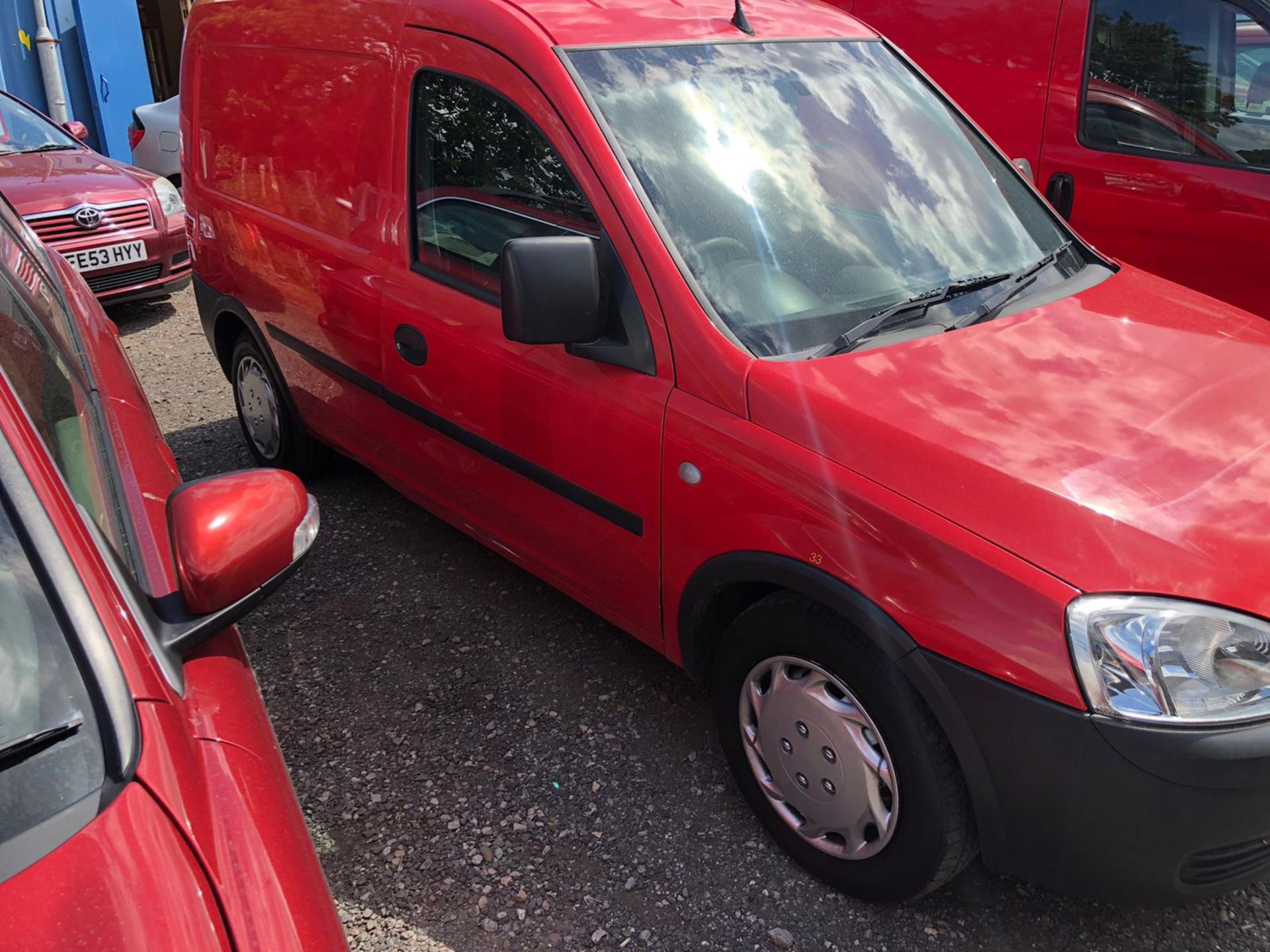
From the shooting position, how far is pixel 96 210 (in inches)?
263

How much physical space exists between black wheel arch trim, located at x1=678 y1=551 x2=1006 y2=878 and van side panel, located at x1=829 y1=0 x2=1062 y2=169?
3101 millimetres

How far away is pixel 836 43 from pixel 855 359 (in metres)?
1.27

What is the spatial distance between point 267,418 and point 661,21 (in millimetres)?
2364

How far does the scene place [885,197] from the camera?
2824 millimetres

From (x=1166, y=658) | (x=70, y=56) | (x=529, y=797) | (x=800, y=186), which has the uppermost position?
(x=70, y=56)

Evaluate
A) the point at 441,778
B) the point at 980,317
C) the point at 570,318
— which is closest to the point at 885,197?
the point at 980,317

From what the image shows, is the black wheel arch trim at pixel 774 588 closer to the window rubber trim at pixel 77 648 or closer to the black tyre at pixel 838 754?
the black tyre at pixel 838 754

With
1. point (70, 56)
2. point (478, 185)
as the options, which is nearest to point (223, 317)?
point (478, 185)

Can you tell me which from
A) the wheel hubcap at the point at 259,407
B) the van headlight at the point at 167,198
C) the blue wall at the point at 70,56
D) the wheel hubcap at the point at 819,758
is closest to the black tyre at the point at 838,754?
the wheel hubcap at the point at 819,758

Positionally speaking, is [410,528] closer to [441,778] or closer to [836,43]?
[441,778]

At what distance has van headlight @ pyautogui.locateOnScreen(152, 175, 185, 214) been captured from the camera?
23.3 feet

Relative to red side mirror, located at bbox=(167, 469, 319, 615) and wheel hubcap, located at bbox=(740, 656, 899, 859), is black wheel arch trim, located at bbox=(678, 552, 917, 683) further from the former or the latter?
red side mirror, located at bbox=(167, 469, 319, 615)

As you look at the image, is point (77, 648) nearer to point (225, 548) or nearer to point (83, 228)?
point (225, 548)

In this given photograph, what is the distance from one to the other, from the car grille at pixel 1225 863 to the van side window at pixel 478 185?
182cm
